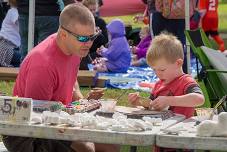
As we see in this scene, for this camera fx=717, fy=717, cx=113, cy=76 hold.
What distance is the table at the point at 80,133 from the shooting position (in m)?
3.40

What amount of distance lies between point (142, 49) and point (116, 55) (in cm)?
172

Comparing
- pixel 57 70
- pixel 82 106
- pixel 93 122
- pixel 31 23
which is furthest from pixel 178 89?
pixel 31 23

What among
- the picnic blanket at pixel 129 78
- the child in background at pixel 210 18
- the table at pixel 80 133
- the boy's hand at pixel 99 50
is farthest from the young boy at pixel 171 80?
the child in background at pixel 210 18

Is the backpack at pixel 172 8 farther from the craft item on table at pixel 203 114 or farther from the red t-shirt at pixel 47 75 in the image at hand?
the red t-shirt at pixel 47 75

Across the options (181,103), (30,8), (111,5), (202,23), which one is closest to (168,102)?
(181,103)

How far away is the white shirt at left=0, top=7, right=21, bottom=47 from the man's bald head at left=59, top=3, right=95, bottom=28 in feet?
23.6

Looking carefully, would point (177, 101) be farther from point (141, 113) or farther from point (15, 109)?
point (15, 109)

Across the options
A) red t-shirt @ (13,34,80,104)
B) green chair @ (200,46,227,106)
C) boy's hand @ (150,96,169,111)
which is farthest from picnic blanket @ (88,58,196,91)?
boy's hand @ (150,96,169,111)

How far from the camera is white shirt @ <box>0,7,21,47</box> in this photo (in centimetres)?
1152

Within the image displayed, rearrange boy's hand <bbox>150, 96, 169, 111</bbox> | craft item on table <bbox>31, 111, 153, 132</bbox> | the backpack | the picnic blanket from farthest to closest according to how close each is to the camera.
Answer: the backpack
the picnic blanket
boy's hand <bbox>150, 96, 169, 111</bbox>
craft item on table <bbox>31, 111, 153, 132</bbox>

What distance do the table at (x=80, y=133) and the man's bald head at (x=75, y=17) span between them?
0.93 meters

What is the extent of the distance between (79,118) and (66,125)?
15 centimetres

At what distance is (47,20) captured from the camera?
9711 mm

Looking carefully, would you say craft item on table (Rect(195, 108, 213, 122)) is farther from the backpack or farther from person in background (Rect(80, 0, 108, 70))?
person in background (Rect(80, 0, 108, 70))
